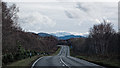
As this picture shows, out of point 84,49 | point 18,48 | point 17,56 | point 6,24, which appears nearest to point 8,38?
point 6,24

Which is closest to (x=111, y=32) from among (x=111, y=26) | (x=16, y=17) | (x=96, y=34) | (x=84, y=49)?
(x=111, y=26)

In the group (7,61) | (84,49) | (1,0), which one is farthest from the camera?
(84,49)

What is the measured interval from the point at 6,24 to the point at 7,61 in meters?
5.03

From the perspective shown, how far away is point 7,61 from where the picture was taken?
25.4 metres

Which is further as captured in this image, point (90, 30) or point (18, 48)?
point (90, 30)

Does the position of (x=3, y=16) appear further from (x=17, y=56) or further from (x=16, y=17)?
(x=17, y=56)

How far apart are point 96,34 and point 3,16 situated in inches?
1984

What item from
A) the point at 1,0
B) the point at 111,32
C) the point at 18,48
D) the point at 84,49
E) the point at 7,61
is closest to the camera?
the point at 1,0

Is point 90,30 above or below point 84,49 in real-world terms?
above

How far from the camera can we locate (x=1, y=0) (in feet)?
78.1

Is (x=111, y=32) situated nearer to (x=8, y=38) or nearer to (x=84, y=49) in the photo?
(x=84, y=49)

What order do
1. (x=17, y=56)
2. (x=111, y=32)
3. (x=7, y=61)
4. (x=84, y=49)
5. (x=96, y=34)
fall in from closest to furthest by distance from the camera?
(x=7, y=61), (x=17, y=56), (x=111, y=32), (x=96, y=34), (x=84, y=49)

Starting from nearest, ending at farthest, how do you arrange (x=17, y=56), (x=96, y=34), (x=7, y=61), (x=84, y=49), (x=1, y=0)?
1. (x=1, y=0)
2. (x=7, y=61)
3. (x=17, y=56)
4. (x=96, y=34)
5. (x=84, y=49)

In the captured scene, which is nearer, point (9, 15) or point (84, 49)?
point (9, 15)
